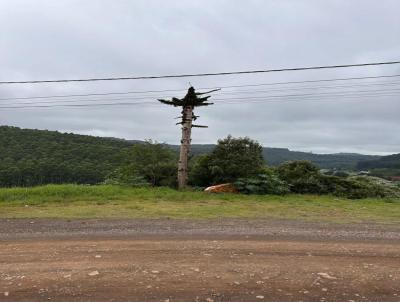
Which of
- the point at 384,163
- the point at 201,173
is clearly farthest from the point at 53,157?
the point at 384,163

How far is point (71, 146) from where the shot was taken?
64125mm

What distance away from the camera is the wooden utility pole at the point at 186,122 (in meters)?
19.7

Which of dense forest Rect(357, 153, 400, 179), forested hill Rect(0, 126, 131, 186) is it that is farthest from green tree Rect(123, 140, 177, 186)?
dense forest Rect(357, 153, 400, 179)

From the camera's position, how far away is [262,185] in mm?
18672

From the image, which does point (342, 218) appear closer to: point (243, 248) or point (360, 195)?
point (243, 248)

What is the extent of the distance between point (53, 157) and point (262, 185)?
45545mm

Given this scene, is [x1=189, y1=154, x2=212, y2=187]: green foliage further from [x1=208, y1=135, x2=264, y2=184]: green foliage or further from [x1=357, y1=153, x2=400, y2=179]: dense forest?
[x1=357, y1=153, x2=400, y2=179]: dense forest

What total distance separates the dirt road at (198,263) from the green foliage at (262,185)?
7.90m

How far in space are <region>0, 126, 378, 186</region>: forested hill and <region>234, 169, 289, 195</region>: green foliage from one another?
24.5 metres

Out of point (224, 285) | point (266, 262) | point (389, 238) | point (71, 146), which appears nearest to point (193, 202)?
point (389, 238)

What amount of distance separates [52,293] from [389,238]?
6.71 meters

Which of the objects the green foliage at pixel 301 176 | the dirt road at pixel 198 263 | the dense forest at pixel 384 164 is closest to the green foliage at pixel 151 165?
the green foliage at pixel 301 176

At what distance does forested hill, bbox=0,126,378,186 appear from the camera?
1997 inches

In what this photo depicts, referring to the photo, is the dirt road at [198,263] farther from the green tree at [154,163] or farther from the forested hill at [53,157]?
the forested hill at [53,157]
